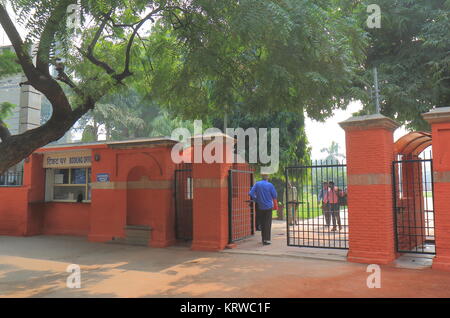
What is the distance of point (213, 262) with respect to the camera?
8430 mm

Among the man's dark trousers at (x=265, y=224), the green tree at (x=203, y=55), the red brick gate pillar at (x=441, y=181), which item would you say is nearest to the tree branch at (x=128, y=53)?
the green tree at (x=203, y=55)

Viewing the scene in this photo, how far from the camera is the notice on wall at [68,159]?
1262 centimetres

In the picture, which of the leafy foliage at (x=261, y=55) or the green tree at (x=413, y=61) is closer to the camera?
the leafy foliage at (x=261, y=55)

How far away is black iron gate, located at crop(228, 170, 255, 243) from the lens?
1034 centimetres

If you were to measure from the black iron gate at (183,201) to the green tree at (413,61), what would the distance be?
6.19 m

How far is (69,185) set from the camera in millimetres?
13289

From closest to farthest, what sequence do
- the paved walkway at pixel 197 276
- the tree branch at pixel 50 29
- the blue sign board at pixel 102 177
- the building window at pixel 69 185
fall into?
the paved walkway at pixel 197 276 → the tree branch at pixel 50 29 → the blue sign board at pixel 102 177 → the building window at pixel 69 185

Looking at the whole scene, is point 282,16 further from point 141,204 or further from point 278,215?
point 278,215

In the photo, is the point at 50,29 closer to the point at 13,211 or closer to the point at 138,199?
the point at 138,199

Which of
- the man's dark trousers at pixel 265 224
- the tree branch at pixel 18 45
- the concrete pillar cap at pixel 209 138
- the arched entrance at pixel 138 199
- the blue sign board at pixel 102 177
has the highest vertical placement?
the tree branch at pixel 18 45

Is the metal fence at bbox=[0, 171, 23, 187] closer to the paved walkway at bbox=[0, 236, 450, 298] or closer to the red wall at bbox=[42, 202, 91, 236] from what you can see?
the red wall at bbox=[42, 202, 91, 236]

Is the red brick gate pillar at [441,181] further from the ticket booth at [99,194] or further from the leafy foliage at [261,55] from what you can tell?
the ticket booth at [99,194]

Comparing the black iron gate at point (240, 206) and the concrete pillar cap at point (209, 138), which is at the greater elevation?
the concrete pillar cap at point (209, 138)

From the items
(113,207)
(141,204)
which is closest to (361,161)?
(141,204)
